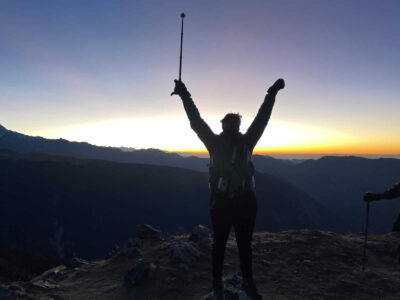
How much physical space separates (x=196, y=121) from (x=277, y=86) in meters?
1.48

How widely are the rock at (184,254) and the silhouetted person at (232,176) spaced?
4.15 m

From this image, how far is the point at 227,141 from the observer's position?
4367mm

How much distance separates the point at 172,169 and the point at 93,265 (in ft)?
458

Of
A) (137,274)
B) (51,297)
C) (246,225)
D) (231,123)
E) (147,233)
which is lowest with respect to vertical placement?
(51,297)

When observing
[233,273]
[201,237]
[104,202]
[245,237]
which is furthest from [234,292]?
[104,202]

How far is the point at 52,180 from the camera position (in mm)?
133750

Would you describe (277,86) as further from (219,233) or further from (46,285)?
(46,285)

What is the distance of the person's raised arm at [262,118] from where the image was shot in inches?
175

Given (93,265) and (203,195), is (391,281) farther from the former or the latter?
(203,195)

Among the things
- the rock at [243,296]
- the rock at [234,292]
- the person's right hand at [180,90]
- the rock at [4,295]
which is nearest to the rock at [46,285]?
the rock at [4,295]

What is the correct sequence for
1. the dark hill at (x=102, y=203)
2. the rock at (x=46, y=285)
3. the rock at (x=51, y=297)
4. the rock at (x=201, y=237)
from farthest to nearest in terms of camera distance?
the dark hill at (x=102, y=203) < the rock at (x=201, y=237) < the rock at (x=46, y=285) < the rock at (x=51, y=297)

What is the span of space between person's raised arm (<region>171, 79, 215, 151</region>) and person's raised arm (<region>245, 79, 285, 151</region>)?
63 centimetres

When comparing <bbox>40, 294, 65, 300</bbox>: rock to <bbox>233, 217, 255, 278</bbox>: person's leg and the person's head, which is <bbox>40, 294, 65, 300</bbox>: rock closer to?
<bbox>233, 217, 255, 278</bbox>: person's leg

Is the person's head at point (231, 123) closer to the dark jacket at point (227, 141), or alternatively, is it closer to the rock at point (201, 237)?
the dark jacket at point (227, 141)
